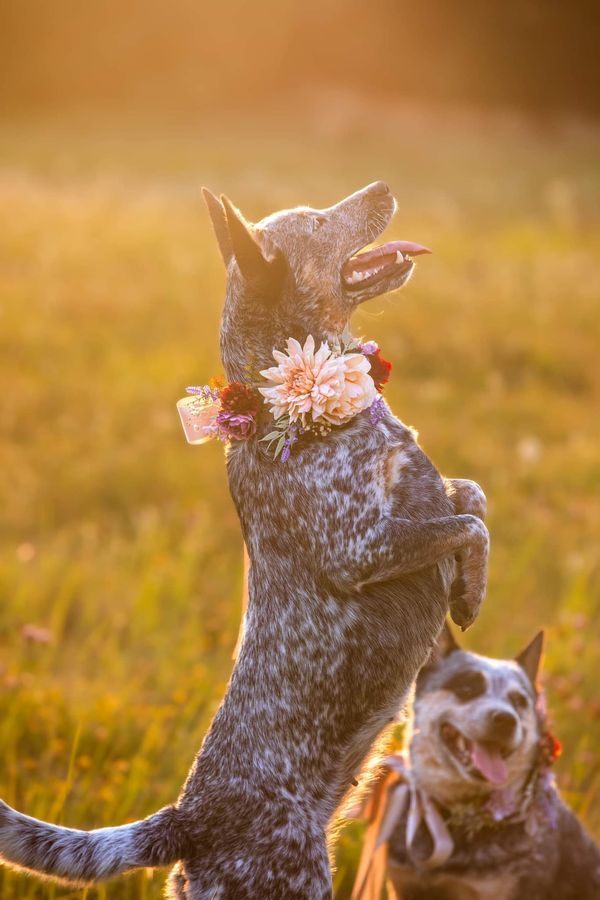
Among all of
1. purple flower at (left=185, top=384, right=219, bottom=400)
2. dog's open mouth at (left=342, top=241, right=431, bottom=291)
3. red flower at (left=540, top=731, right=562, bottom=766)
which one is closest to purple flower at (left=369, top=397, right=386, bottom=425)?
dog's open mouth at (left=342, top=241, right=431, bottom=291)

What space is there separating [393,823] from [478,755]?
1.69ft

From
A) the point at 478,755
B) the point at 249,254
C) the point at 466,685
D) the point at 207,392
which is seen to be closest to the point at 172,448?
the point at 466,685

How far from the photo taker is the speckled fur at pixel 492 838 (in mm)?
5191

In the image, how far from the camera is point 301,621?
3949mm

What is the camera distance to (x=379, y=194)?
4.46 m

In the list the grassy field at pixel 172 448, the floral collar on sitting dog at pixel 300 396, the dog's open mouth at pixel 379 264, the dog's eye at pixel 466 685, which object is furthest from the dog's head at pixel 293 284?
the dog's eye at pixel 466 685

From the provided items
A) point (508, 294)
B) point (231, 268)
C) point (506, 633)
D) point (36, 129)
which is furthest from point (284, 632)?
point (36, 129)

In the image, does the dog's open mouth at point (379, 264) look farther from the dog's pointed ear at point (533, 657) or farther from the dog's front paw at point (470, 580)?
the dog's pointed ear at point (533, 657)

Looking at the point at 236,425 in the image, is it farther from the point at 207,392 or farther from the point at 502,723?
the point at 502,723

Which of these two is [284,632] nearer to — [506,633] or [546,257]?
[506,633]

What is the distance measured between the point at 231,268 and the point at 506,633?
4.89 meters

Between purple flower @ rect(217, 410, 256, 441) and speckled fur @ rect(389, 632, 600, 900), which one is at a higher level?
purple flower @ rect(217, 410, 256, 441)

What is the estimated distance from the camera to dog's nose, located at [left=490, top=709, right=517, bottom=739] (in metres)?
5.14

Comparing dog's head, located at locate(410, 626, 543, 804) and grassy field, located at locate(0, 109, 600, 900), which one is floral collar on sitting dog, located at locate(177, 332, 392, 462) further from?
dog's head, located at locate(410, 626, 543, 804)
